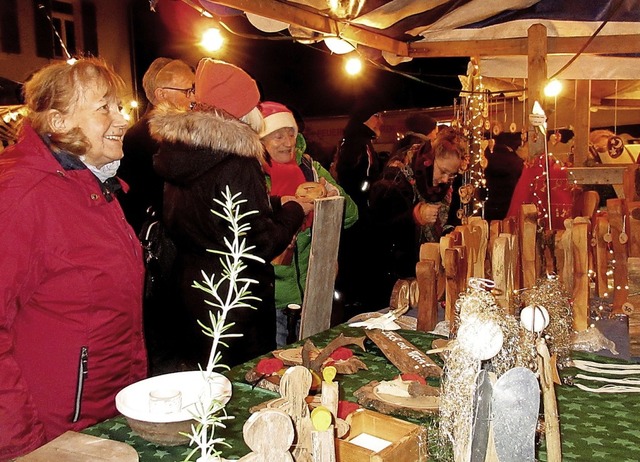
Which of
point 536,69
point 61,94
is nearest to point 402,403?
point 61,94

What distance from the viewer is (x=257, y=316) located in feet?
8.41

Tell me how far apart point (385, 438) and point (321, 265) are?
4.75ft

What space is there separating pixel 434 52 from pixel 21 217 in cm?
303

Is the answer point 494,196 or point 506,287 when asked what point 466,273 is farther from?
point 494,196

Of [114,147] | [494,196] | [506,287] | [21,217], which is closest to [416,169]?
[494,196]

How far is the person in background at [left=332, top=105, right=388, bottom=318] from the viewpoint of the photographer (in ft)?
15.0

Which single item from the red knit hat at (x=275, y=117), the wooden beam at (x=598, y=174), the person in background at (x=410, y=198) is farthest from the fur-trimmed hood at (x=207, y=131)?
the wooden beam at (x=598, y=174)

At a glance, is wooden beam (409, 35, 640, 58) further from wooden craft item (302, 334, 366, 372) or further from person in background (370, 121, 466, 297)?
wooden craft item (302, 334, 366, 372)

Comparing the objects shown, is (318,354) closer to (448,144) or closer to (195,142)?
(195,142)

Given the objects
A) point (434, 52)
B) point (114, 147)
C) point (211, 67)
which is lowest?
point (114, 147)

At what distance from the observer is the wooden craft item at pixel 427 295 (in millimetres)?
2225

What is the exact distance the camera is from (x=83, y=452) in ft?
4.03

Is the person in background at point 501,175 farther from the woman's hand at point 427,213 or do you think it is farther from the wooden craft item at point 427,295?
the wooden craft item at point 427,295

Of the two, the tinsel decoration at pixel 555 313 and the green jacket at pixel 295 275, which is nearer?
the tinsel decoration at pixel 555 313
